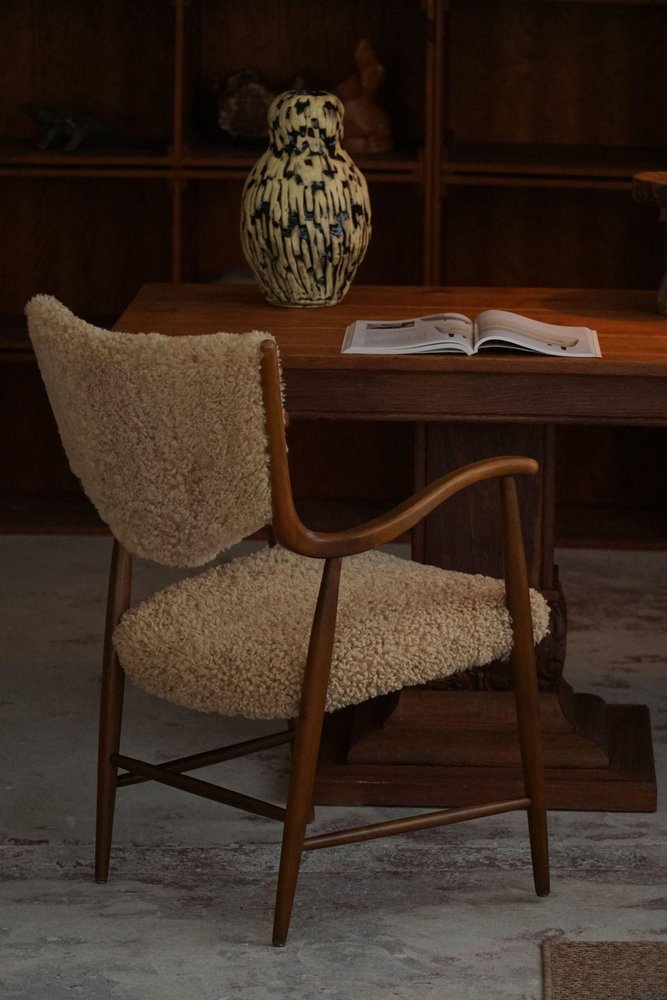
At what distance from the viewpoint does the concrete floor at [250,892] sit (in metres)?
2.12

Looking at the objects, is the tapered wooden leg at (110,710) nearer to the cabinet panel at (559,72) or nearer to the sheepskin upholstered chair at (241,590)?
the sheepskin upholstered chair at (241,590)

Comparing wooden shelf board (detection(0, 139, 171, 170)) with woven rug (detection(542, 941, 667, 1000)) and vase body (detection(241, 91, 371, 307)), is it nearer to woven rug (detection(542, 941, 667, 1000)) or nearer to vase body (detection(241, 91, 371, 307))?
vase body (detection(241, 91, 371, 307))

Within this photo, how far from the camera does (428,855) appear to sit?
2.47 m

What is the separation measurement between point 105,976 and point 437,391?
98 centimetres

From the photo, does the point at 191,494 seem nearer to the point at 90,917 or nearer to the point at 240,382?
the point at 240,382

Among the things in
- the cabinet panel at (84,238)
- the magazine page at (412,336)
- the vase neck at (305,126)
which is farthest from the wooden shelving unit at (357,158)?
the magazine page at (412,336)

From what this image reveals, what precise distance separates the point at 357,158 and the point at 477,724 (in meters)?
1.85

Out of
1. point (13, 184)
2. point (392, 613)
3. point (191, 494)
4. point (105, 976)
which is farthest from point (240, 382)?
point (13, 184)

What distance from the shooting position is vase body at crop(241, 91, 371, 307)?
270 cm

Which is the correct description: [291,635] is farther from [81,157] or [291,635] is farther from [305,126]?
[81,157]

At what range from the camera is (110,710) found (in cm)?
230

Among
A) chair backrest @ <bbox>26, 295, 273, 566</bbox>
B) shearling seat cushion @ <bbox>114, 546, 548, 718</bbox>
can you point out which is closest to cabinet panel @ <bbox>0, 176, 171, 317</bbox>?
shearling seat cushion @ <bbox>114, 546, 548, 718</bbox>

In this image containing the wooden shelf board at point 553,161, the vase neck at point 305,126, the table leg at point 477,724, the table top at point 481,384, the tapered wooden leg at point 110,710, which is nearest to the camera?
the tapered wooden leg at point 110,710

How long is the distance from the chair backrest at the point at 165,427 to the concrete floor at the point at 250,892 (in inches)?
21.6
